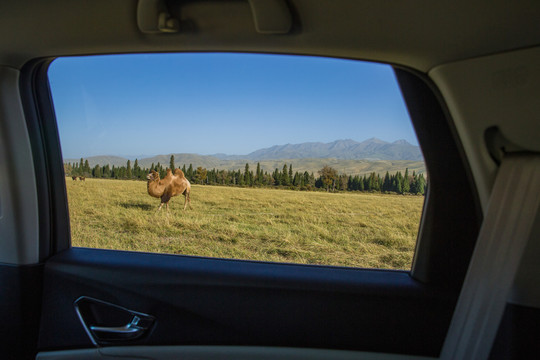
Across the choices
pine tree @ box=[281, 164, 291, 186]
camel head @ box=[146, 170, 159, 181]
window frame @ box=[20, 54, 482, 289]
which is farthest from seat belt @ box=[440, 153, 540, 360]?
camel head @ box=[146, 170, 159, 181]

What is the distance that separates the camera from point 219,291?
6.22 ft

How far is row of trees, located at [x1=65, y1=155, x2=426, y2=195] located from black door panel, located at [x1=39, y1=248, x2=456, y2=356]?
0.47m

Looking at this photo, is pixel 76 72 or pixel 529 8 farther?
pixel 76 72

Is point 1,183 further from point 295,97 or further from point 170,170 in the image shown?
point 295,97

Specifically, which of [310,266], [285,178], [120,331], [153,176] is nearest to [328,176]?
[285,178]

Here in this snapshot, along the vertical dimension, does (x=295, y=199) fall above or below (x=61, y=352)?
above

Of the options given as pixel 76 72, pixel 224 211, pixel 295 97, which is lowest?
pixel 224 211

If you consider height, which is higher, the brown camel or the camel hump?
the camel hump

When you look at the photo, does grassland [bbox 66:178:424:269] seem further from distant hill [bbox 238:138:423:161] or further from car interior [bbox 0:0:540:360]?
distant hill [bbox 238:138:423:161]

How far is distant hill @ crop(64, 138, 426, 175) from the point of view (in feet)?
6.31

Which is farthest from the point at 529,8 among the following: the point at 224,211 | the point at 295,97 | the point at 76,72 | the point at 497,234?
the point at 76,72

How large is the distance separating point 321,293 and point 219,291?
21.3 inches

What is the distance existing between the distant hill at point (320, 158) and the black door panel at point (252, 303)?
1.91ft

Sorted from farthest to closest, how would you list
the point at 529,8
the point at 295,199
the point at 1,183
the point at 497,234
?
the point at 295,199 < the point at 1,183 < the point at 497,234 < the point at 529,8
